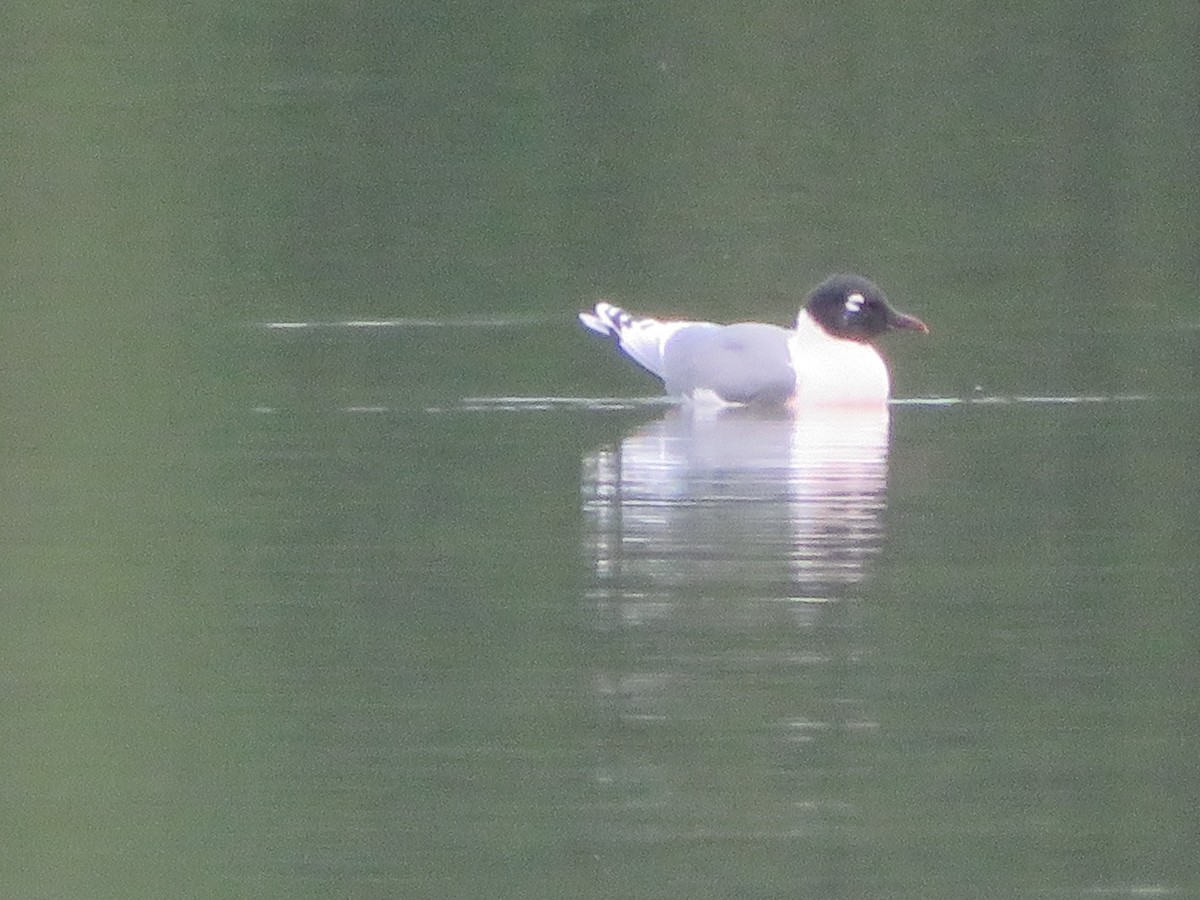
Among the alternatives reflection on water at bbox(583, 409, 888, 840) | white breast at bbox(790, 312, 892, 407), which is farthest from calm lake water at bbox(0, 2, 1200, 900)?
white breast at bbox(790, 312, 892, 407)

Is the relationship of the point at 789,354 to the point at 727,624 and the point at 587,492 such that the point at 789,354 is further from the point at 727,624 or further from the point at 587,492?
the point at 727,624

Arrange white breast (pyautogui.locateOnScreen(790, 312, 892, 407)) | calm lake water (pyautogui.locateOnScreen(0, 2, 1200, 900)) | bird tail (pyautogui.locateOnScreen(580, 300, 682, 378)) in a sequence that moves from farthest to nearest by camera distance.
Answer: bird tail (pyautogui.locateOnScreen(580, 300, 682, 378)) < white breast (pyautogui.locateOnScreen(790, 312, 892, 407)) < calm lake water (pyautogui.locateOnScreen(0, 2, 1200, 900))

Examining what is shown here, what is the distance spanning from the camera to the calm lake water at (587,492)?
17.6ft

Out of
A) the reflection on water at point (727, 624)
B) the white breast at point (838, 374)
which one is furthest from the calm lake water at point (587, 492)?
the white breast at point (838, 374)

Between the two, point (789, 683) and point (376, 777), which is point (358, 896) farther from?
point (789, 683)

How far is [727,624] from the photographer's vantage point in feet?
21.5

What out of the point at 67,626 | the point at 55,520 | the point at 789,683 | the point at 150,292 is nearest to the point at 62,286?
the point at 150,292

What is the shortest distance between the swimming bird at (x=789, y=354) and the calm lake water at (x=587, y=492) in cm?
17

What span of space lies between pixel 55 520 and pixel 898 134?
8844 millimetres

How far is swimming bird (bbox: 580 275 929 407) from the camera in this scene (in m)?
10.2

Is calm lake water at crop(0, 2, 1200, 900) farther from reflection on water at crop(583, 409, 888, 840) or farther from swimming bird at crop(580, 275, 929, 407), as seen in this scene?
swimming bird at crop(580, 275, 929, 407)

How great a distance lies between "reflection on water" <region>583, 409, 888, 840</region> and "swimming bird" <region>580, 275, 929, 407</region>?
2.83 ft

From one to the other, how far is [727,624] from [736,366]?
3.73 m

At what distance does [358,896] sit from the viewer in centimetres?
495
